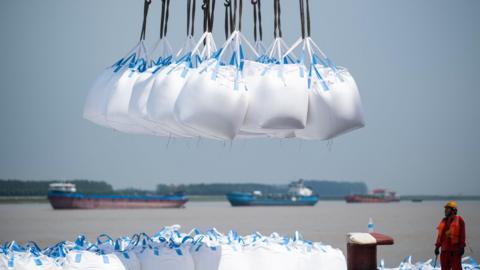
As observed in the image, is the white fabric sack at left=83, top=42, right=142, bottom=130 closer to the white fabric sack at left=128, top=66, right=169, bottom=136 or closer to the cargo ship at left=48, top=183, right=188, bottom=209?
the white fabric sack at left=128, top=66, right=169, bottom=136

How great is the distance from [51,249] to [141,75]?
5.58 feet

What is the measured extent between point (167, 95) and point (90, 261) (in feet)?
4.78

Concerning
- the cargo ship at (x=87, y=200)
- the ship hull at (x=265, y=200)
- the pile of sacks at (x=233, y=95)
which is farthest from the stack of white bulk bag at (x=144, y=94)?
the ship hull at (x=265, y=200)

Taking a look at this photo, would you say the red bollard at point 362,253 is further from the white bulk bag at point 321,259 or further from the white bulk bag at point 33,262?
the white bulk bag at point 33,262

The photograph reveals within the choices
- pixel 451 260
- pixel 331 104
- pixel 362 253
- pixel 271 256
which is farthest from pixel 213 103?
pixel 451 260

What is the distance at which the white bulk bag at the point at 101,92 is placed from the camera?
732cm

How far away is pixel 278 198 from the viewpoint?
2721 inches

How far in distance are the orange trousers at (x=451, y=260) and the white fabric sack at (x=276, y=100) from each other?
2.32 meters

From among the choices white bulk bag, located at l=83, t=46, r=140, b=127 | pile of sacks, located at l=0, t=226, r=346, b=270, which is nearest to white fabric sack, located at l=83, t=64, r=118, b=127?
white bulk bag, located at l=83, t=46, r=140, b=127

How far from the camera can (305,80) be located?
664 centimetres

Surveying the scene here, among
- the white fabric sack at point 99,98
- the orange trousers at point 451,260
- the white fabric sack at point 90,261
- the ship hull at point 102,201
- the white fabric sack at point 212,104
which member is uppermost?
the ship hull at point 102,201

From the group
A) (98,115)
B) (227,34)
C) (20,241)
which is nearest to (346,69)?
(227,34)

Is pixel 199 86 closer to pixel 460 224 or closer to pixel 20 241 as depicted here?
pixel 460 224

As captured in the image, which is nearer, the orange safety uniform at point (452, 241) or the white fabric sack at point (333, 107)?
the white fabric sack at point (333, 107)
